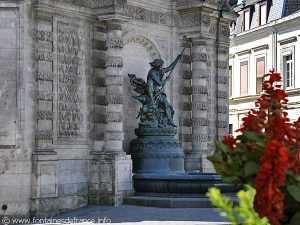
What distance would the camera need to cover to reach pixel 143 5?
21266 mm

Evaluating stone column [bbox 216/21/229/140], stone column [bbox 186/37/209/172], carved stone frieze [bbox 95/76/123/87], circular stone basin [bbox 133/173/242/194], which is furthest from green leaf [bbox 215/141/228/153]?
stone column [bbox 216/21/229/140]

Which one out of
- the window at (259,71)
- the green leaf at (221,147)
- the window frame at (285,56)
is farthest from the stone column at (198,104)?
the window at (259,71)

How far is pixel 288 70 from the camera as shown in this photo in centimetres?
4012

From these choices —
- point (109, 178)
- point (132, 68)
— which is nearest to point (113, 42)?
point (132, 68)

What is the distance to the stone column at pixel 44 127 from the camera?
16812 mm

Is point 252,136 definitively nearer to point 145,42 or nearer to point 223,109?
point 145,42

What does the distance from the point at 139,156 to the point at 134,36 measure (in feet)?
12.2

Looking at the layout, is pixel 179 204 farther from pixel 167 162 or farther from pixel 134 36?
pixel 134 36

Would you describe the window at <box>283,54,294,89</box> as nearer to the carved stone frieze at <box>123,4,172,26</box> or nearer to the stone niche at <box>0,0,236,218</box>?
the stone niche at <box>0,0,236,218</box>

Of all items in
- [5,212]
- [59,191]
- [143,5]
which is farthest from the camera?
[143,5]

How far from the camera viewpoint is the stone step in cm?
1730

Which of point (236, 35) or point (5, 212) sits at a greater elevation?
point (236, 35)

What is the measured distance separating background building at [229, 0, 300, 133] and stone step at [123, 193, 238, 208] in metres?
21.7

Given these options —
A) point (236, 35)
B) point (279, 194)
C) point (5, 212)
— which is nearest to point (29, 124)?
point (5, 212)
